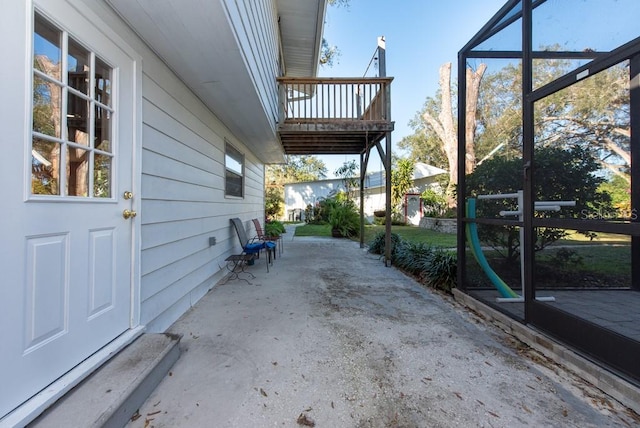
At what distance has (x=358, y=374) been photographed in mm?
1960

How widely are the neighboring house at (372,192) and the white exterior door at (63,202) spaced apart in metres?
9.63

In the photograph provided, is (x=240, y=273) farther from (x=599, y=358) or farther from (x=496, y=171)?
(x=599, y=358)

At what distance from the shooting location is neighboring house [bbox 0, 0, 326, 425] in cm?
132

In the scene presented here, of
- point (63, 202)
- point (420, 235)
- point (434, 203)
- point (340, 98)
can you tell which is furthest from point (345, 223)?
point (63, 202)

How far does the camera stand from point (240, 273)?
4.87 metres

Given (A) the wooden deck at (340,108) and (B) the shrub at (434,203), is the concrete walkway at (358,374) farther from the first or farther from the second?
(B) the shrub at (434,203)

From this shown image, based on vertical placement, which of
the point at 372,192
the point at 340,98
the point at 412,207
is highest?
the point at 340,98

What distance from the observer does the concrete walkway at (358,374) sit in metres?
1.56

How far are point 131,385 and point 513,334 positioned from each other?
2.85 m

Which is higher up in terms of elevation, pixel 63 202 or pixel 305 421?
pixel 63 202

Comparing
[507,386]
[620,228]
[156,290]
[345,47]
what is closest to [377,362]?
[507,386]

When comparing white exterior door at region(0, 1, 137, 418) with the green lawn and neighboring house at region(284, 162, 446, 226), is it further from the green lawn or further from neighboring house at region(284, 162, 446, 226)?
neighboring house at region(284, 162, 446, 226)

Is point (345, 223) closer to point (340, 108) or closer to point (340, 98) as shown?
point (340, 108)

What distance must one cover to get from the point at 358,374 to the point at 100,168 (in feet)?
7.12
